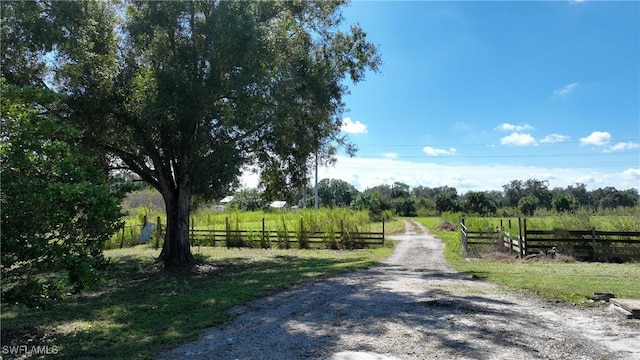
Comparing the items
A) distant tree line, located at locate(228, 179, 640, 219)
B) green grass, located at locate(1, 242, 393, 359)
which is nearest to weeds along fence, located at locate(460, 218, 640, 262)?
green grass, located at locate(1, 242, 393, 359)

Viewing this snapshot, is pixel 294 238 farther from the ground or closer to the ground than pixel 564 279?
farther from the ground

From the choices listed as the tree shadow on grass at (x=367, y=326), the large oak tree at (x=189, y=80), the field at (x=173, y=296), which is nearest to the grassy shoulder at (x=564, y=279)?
the field at (x=173, y=296)

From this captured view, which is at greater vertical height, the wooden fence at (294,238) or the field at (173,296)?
the wooden fence at (294,238)

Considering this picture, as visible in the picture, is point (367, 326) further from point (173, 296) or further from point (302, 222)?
point (302, 222)

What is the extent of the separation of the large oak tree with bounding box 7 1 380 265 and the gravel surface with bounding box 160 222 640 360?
17.9 ft

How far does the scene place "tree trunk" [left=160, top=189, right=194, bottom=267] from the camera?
630 inches

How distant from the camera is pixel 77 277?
5961mm

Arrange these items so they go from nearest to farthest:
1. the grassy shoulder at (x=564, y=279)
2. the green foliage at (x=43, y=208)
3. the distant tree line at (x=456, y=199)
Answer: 1. the green foliage at (x=43, y=208)
2. the grassy shoulder at (x=564, y=279)
3. the distant tree line at (x=456, y=199)

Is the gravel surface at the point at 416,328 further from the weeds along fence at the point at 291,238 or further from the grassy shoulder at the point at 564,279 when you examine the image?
the weeds along fence at the point at 291,238

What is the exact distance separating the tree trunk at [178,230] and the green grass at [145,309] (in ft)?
1.95

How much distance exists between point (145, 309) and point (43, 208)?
4.23 meters

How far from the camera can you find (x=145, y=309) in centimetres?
892

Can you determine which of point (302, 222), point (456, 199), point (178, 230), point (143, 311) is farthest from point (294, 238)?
point (456, 199)

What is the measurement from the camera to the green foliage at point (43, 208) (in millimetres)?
5246
